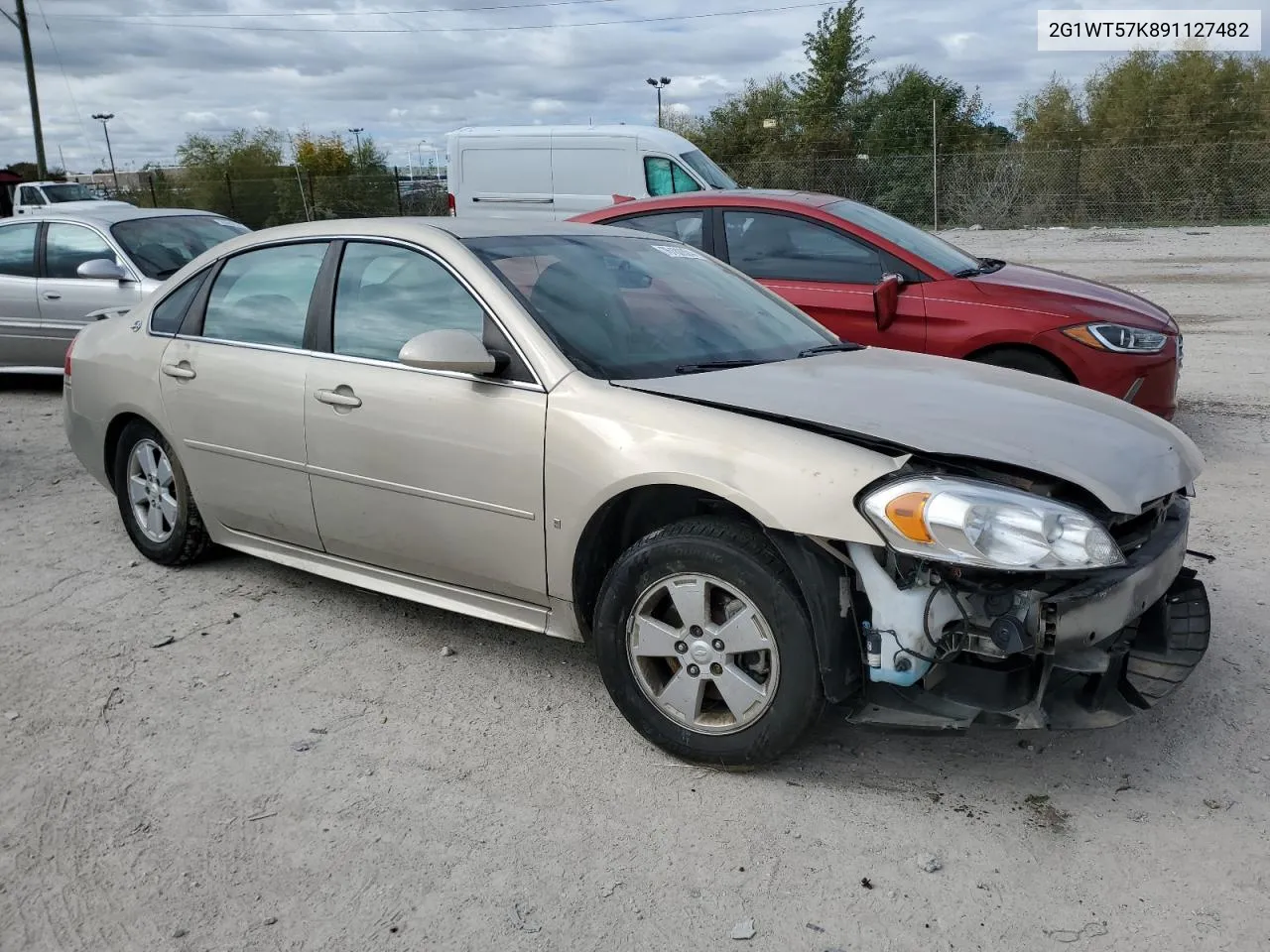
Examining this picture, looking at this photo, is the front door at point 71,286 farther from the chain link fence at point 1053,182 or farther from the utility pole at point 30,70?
the utility pole at point 30,70

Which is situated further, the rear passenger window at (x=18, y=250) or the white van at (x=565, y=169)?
the white van at (x=565, y=169)

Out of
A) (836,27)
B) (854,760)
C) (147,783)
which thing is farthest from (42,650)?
(836,27)

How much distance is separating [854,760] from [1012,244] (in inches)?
842

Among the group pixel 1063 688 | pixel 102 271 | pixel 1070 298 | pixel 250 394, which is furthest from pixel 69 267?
pixel 1063 688

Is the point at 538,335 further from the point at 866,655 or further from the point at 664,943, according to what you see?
the point at 664,943

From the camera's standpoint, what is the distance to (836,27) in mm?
37031

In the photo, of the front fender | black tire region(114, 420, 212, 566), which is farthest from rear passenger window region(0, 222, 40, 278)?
the front fender

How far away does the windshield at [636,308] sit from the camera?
12.3 ft

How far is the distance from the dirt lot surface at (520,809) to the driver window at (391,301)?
1163 mm

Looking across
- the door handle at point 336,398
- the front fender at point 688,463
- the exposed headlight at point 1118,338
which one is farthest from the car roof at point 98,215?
the front fender at point 688,463

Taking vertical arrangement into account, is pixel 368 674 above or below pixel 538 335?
below

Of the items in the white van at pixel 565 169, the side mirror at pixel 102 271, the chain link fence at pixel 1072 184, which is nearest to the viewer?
the side mirror at pixel 102 271

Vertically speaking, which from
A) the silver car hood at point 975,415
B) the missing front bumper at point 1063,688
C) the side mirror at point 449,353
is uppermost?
the side mirror at point 449,353

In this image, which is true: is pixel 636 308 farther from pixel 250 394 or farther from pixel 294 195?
pixel 294 195
